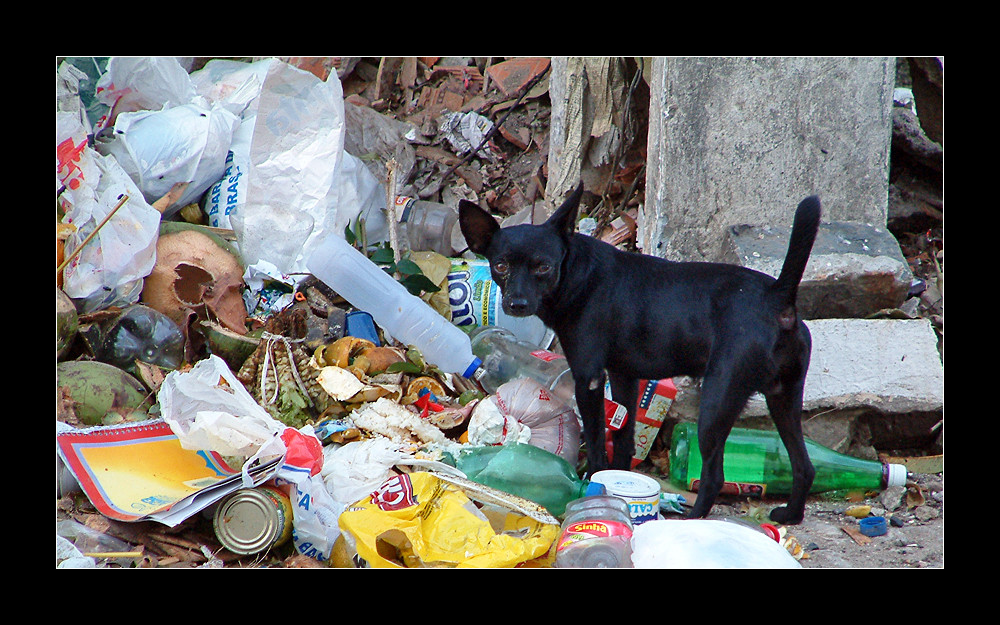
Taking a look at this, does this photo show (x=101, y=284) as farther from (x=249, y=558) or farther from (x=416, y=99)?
(x=416, y=99)

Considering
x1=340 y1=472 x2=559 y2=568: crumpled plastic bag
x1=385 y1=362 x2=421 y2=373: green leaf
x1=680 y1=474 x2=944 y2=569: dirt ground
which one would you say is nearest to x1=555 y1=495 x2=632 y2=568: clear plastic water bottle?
x1=340 y1=472 x2=559 y2=568: crumpled plastic bag

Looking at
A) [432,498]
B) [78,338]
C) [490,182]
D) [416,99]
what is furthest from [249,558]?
[416,99]

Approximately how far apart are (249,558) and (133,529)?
40 cm

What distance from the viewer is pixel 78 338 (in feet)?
11.7

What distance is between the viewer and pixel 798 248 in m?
2.61

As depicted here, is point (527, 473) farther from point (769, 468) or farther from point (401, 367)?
point (769, 468)

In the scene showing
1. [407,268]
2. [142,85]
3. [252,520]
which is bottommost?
[252,520]

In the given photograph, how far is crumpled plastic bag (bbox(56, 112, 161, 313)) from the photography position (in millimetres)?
3711

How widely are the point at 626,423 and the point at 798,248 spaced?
44.2 inches

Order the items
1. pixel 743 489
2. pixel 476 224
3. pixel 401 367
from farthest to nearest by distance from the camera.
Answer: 1. pixel 401 367
2. pixel 743 489
3. pixel 476 224

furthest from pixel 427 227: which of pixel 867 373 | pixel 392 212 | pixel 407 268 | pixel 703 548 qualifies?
pixel 703 548

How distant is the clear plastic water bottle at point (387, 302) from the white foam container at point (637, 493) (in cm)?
143

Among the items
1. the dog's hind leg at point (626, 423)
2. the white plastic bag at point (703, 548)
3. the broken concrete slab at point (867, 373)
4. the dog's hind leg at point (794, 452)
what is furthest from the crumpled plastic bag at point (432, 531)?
the broken concrete slab at point (867, 373)

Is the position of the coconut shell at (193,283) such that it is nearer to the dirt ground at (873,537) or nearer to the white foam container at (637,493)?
the white foam container at (637,493)
